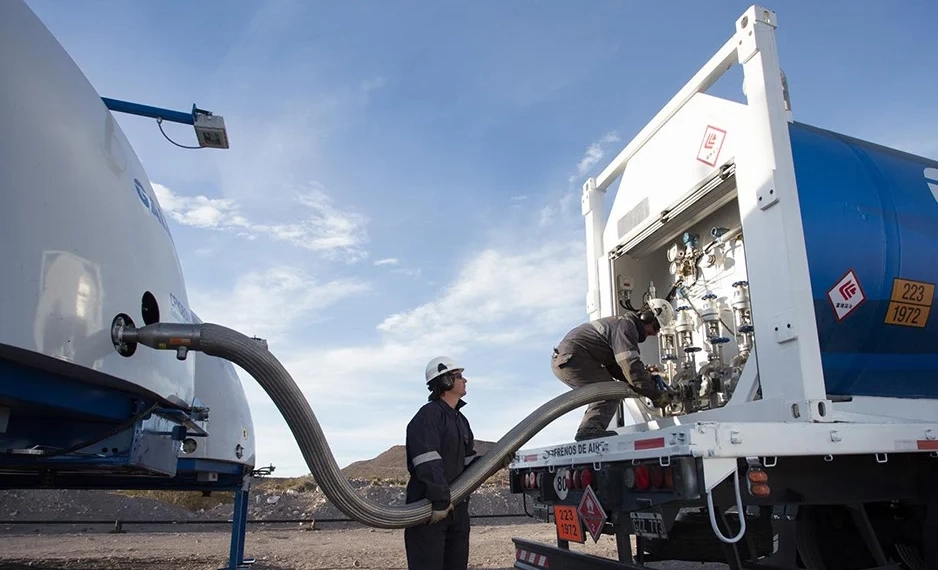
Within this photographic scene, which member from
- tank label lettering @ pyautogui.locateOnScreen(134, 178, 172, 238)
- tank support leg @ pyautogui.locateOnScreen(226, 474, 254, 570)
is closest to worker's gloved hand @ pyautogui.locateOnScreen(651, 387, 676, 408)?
Result: tank label lettering @ pyautogui.locateOnScreen(134, 178, 172, 238)

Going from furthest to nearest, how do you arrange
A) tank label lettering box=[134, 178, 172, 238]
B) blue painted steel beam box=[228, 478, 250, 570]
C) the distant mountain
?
the distant mountain < blue painted steel beam box=[228, 478, 250, 570] < tank label lettering box=[134, 178, 172, 238]

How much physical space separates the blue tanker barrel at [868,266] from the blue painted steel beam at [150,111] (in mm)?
4179

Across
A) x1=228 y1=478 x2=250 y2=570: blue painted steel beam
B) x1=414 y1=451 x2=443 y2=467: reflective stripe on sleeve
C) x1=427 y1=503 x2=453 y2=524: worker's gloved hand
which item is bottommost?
x1=228 y1=478 x2=250 y2=570: blue painted steel beam

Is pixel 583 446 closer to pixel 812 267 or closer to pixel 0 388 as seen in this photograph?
pixel 812 267

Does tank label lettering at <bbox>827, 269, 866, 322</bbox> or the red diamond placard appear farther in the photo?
tank label lettering at <bbox>827, 269, 866, 322</bbox>

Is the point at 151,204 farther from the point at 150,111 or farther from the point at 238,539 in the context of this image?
the point at 238,539

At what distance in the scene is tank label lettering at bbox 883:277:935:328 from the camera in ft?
12.9

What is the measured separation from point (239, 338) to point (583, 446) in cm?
201

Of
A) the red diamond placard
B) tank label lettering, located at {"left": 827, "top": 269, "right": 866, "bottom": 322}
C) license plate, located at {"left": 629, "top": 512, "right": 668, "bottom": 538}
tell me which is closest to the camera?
license plate, located at {"left": 629, "top": 512, "right": 668, "bottom": 538}

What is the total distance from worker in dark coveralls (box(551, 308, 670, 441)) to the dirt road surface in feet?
9.51

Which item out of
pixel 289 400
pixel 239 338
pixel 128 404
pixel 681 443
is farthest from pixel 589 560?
pixel 128 404

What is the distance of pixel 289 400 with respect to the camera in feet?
13.4

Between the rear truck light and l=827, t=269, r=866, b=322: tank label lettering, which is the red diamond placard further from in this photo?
l=827, t=269, r=866, b=322: tank label lettering

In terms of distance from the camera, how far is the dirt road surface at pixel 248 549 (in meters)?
8.12
